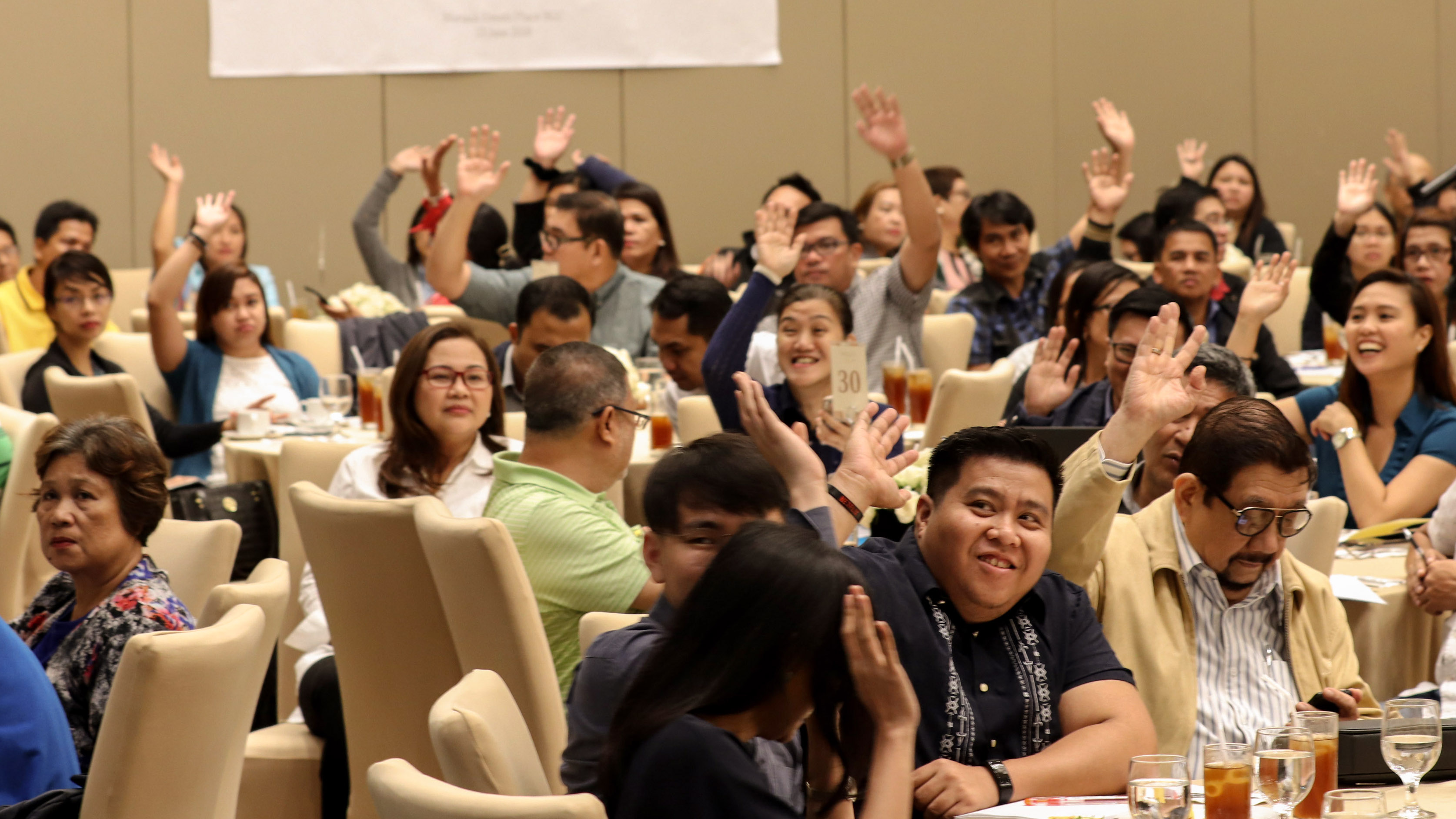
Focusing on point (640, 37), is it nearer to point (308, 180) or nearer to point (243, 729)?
point (308, 180)

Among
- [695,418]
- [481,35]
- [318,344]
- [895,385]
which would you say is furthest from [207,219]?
[481,35]

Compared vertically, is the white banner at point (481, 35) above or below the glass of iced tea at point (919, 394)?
above

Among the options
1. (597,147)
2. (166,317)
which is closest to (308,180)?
(597,147)

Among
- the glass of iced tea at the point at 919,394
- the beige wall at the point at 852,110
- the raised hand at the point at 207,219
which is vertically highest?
the beige wall at the point at 852,110

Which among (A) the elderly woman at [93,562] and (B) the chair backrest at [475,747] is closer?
(B) the chair backrest at [475,747]

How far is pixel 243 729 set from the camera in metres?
2.57

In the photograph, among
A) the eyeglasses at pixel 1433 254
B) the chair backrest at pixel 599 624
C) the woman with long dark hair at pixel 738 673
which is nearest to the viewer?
the woman with long dark hair at pixel 738 673

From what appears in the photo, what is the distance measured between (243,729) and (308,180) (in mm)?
7671

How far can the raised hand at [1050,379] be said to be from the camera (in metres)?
4.30

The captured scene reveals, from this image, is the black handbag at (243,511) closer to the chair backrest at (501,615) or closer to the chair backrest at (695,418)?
the chair backrest at (695,418)

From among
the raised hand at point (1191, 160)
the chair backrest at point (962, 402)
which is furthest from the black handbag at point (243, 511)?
the raised hand at point (1191, 160)

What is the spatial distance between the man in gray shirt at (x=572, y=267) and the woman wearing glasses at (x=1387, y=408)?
2642 mm

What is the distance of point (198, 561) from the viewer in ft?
10.1

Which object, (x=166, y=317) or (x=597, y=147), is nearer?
(x=166, y=317)
